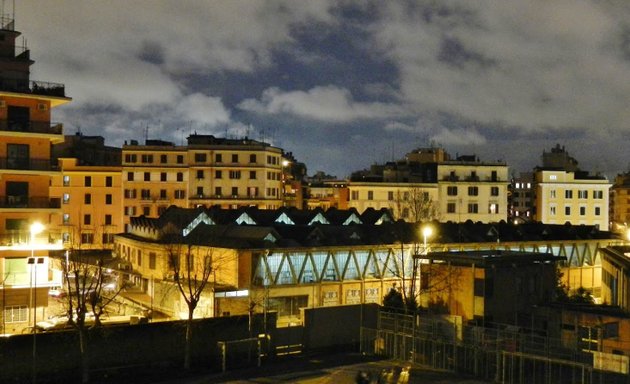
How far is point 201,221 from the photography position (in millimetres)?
51406

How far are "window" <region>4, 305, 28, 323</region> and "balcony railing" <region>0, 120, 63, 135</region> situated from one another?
31.2ft

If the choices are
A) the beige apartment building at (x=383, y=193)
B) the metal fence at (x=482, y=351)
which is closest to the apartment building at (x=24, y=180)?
the metal fence at (x=482, y=351)

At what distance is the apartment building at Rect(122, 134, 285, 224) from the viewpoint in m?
80.1

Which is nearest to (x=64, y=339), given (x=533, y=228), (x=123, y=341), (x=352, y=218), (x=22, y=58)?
(x=123, y=341)

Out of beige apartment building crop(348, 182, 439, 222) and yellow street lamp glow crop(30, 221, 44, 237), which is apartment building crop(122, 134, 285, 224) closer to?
beige apartment building crop(348, 182, 439, 222)

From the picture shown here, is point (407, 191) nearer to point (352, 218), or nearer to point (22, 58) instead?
point (352, 218)

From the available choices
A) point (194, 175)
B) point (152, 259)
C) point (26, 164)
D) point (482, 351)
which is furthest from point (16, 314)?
point (194, 175)

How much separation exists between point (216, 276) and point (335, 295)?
784 centimetres

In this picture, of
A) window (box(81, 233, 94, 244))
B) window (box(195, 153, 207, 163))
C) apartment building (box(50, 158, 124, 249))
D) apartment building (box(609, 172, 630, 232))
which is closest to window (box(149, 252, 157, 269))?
apartment building (box(50, 158, 124, 249))

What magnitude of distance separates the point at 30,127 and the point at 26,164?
6.71 ft

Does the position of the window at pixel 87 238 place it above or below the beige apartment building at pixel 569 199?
below

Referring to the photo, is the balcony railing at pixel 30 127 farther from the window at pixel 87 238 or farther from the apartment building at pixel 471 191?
the apartment building at pixel 471 191

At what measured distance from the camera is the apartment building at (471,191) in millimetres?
→ 82875

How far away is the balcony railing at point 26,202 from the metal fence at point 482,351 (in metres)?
18.8
